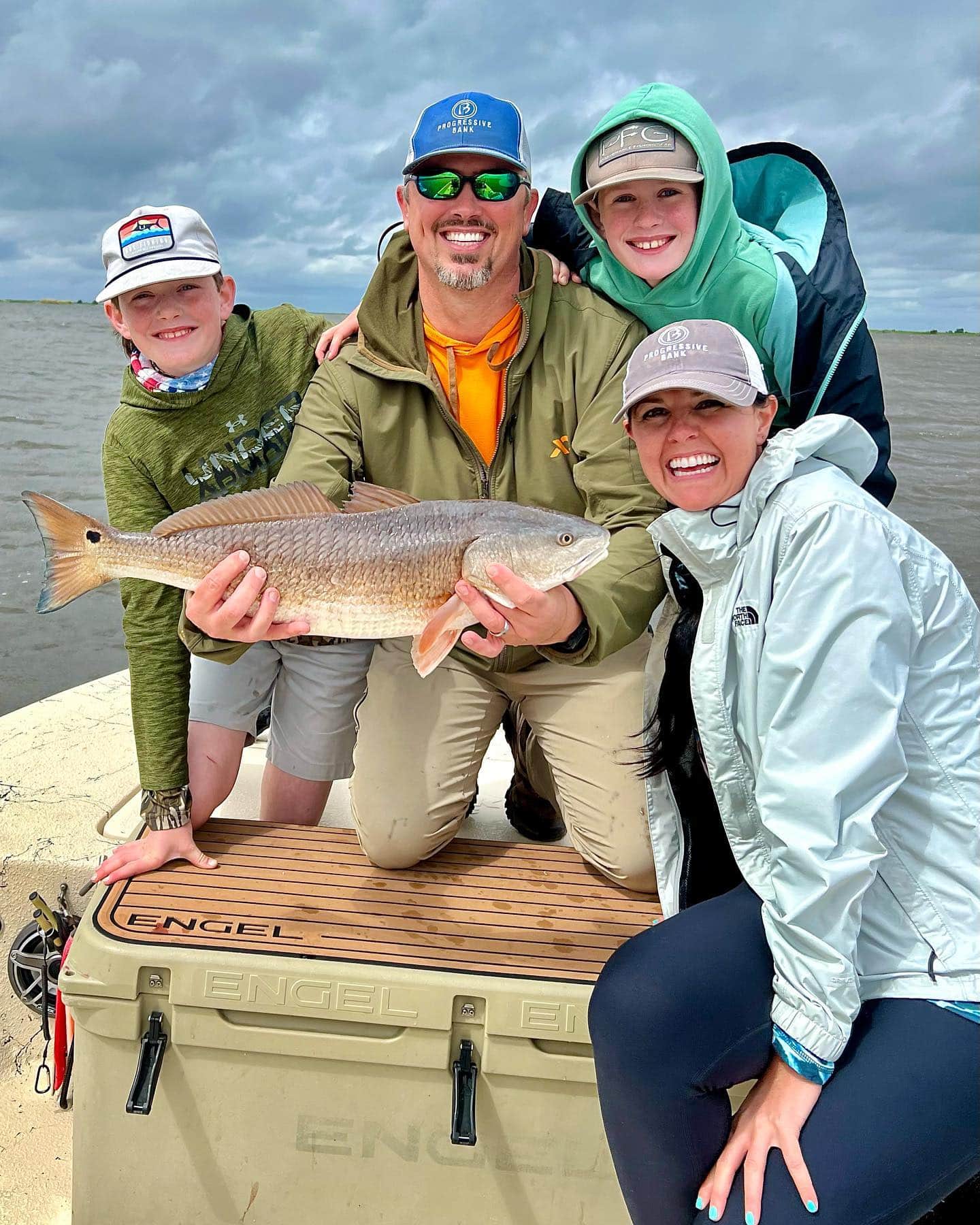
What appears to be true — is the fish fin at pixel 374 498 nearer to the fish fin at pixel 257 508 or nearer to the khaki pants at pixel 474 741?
the fish fin at pixel 257 508

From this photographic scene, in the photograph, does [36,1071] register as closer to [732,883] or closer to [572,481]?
[732,883]

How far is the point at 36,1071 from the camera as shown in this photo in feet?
12.2

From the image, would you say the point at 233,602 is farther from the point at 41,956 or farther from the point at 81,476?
the point at 81,476

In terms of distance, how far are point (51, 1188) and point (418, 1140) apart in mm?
1406

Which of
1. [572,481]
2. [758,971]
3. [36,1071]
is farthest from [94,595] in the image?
[758,971]

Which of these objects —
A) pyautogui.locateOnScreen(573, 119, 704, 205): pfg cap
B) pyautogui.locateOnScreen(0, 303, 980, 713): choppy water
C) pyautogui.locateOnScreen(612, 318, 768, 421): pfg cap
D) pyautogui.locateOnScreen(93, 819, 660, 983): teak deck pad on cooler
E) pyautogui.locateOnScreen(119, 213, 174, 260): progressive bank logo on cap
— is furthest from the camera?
pyautogui.locateOnScreen(0, 303, 980, 713): choppy water

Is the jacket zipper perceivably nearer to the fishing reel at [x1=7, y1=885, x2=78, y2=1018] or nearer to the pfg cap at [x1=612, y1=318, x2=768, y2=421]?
the pfg cap at [x1=612, y1=318, x2=768, y2=421]

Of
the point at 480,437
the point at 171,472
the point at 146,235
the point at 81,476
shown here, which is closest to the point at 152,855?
the point at 171,472

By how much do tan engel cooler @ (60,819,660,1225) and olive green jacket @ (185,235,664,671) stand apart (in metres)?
1.33

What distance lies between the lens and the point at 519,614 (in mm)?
3062

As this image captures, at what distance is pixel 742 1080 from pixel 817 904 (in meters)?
0.53

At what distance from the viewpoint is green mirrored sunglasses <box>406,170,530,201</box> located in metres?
3.59

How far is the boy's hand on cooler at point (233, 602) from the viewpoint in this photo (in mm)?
3127

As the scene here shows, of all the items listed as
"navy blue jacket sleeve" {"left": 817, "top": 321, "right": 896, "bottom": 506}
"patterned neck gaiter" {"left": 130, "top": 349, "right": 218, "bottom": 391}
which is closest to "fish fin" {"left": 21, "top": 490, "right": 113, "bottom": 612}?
"patterned neck gaiter" {"left": 130, "top": 349, "right": 218, "bottom": 391}
